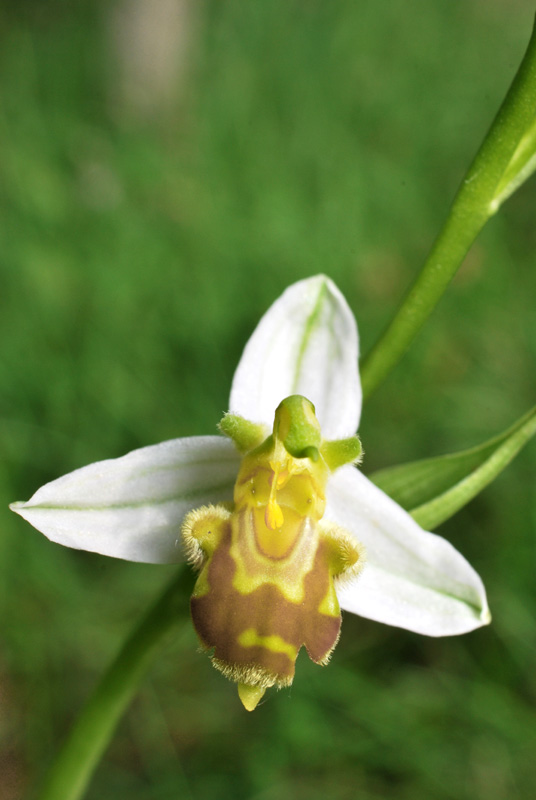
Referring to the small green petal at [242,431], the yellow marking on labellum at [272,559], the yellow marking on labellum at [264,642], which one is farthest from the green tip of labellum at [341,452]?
the yellow marking on labellum at [264,642]

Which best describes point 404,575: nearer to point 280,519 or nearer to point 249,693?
point 280,519

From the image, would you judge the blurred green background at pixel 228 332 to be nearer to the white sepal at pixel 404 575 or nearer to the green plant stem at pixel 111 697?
the green plant stem at pixel 111 697

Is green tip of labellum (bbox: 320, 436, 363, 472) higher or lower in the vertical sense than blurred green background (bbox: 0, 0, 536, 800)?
higher

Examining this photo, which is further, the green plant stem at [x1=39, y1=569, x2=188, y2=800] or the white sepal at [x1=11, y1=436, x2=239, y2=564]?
the green plant stem at [x1=39, y1=569, x2=188, y2=800]

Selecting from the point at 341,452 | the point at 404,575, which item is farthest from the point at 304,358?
the point at 404,575

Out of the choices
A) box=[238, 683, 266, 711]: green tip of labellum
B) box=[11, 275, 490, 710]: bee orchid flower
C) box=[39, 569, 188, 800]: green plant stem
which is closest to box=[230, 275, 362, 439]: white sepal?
box=[11, 275, 490, 710]: bee orchid flower

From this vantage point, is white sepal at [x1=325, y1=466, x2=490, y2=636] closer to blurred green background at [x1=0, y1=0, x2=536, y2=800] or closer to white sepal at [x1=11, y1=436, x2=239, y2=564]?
white sepal at [x1=11, y1=436, x2=239, y2=564]

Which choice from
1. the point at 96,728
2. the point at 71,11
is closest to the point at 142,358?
the point at 96,728
